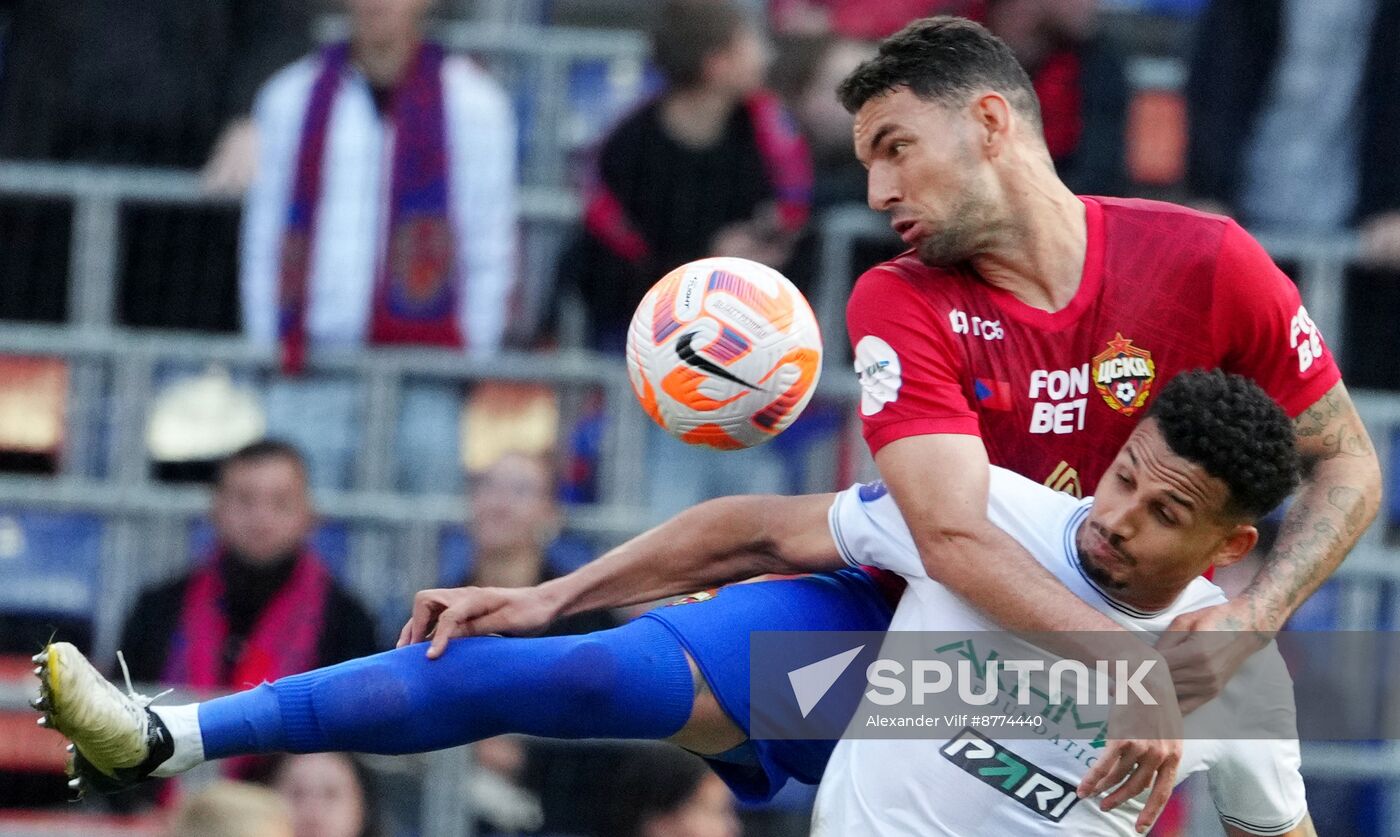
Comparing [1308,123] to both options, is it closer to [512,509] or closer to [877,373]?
[512,509]

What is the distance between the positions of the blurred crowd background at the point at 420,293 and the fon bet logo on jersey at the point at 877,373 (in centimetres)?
251

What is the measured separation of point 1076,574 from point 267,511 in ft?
11.1

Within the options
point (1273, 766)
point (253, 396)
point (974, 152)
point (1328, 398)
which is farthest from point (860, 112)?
point (253, 396)

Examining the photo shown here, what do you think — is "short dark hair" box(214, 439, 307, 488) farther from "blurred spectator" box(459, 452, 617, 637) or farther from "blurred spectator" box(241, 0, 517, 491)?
"blurred spectator" box(459, 452, 617, 637)

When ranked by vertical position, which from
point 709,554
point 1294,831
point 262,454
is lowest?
point 262,454

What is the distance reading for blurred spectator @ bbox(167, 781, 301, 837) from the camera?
537 centimetres

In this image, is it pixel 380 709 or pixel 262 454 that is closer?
pixel 380 709

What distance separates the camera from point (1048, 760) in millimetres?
3941

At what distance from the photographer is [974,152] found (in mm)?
4180

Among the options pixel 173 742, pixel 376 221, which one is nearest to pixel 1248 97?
pixel 376 221

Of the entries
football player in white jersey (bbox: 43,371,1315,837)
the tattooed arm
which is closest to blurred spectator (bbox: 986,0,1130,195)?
the tattooed arm

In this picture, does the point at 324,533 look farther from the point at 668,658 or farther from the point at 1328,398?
the point at 1328,398

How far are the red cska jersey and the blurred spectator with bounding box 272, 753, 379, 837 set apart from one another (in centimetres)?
267

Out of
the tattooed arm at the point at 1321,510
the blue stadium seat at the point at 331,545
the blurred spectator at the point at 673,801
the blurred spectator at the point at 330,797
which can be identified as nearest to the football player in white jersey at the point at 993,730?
the tattooed arm at the point at 1321,510
